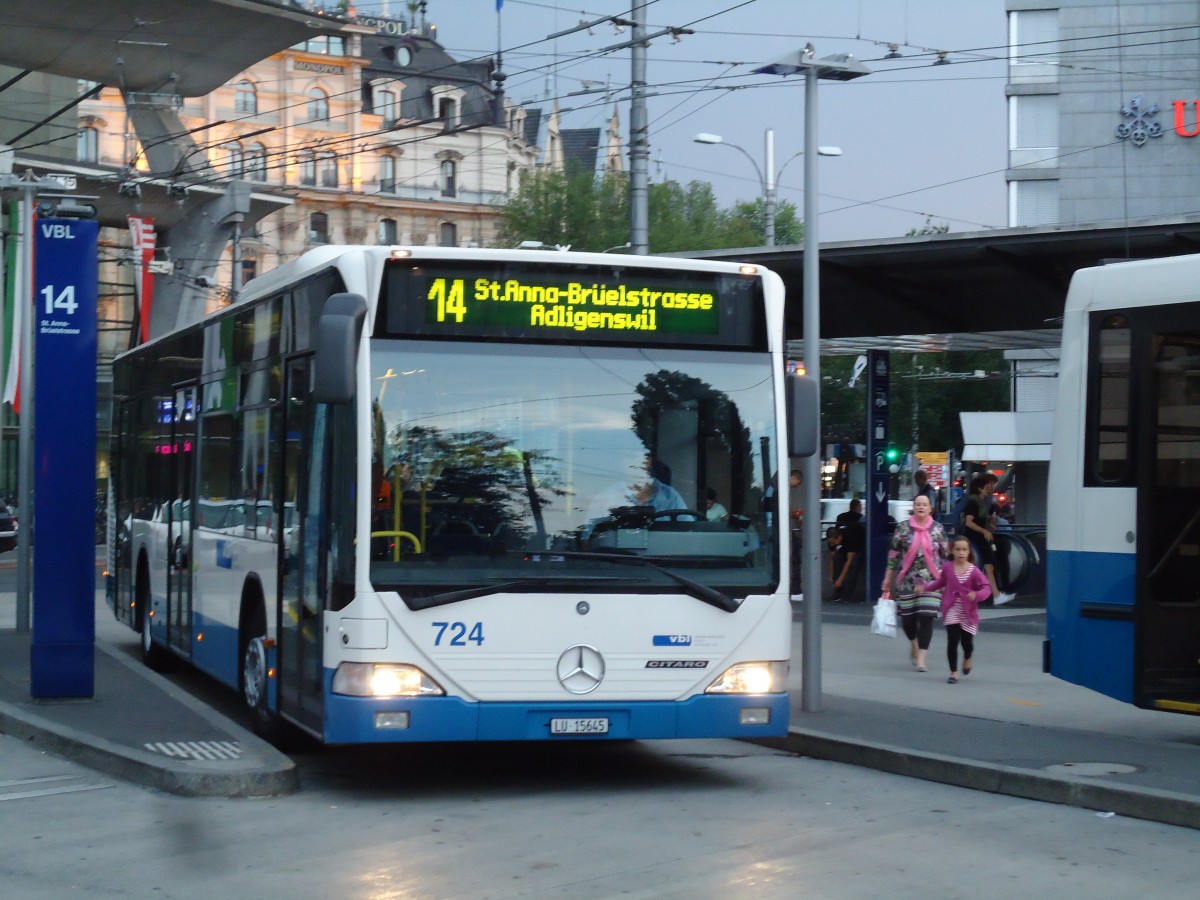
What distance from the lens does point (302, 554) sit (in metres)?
9.27

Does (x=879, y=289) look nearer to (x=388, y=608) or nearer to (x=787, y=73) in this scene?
(x=787, y=73)

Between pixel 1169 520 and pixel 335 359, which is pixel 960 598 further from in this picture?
pixel 335 359

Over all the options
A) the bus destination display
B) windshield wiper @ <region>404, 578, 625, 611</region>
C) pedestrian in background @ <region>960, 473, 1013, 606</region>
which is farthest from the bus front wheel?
pedestrian in background @ <region>960, 473, 1013, 606</region>

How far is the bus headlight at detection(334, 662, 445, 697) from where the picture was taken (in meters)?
8.40

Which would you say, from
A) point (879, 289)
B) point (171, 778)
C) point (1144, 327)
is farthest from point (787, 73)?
point (879, 289)

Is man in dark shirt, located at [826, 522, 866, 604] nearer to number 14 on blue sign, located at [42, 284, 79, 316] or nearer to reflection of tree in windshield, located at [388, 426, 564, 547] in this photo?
number 14 on blue sign, located at [42, 284, 79, 316]

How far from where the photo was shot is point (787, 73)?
11844 mm

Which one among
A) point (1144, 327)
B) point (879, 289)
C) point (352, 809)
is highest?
point (879, 289)

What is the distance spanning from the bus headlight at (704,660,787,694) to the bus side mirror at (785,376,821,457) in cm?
115

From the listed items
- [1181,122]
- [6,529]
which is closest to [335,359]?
[6,529]

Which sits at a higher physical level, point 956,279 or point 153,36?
point 153,36

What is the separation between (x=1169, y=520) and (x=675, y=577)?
3.39 m

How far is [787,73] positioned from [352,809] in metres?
6.10

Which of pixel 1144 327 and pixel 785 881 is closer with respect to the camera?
pixel 785 881
